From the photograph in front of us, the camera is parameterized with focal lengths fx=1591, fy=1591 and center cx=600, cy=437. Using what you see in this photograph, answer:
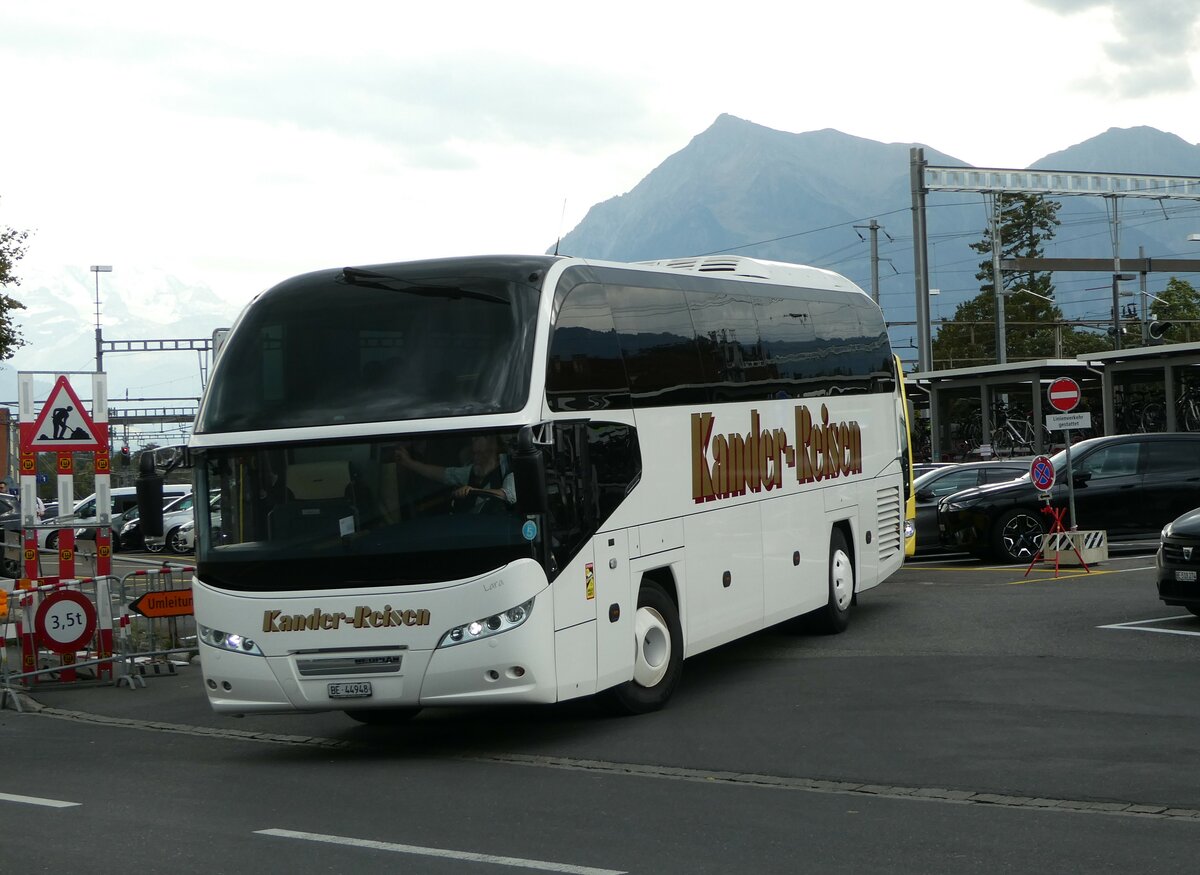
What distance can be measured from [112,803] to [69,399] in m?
7.14

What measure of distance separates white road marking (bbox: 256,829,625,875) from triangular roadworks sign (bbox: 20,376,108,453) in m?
8.10

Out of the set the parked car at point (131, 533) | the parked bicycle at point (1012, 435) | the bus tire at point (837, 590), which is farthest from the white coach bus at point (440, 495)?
the parked bicycle at point (1012, 435)

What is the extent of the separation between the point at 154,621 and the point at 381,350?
699 cm

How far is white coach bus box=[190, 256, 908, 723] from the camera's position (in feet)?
33.3

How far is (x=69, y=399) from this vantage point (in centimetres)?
1530

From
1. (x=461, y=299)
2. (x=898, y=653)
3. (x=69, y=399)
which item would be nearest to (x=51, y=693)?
(x=69, y=399)

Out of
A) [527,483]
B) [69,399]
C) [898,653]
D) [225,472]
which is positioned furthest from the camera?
[69,399]

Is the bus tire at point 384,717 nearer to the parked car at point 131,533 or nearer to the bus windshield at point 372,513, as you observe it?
the bus windshield at point 372,513

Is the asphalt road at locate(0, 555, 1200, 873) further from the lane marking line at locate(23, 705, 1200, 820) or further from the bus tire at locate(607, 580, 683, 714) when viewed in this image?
the bus tire at locate(607, 580, 683, 714)

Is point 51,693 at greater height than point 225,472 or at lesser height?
lesser

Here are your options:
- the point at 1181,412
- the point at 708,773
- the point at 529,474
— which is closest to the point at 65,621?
the point at 529,474

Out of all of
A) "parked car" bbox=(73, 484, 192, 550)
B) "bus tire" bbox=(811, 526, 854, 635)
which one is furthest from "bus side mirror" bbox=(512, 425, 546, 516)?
"parked car" bbox=(73, 484, 192, 550)

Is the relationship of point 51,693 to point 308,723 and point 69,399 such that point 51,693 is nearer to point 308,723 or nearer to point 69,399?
point 69,399

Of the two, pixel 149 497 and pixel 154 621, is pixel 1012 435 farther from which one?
pixel 149 497
